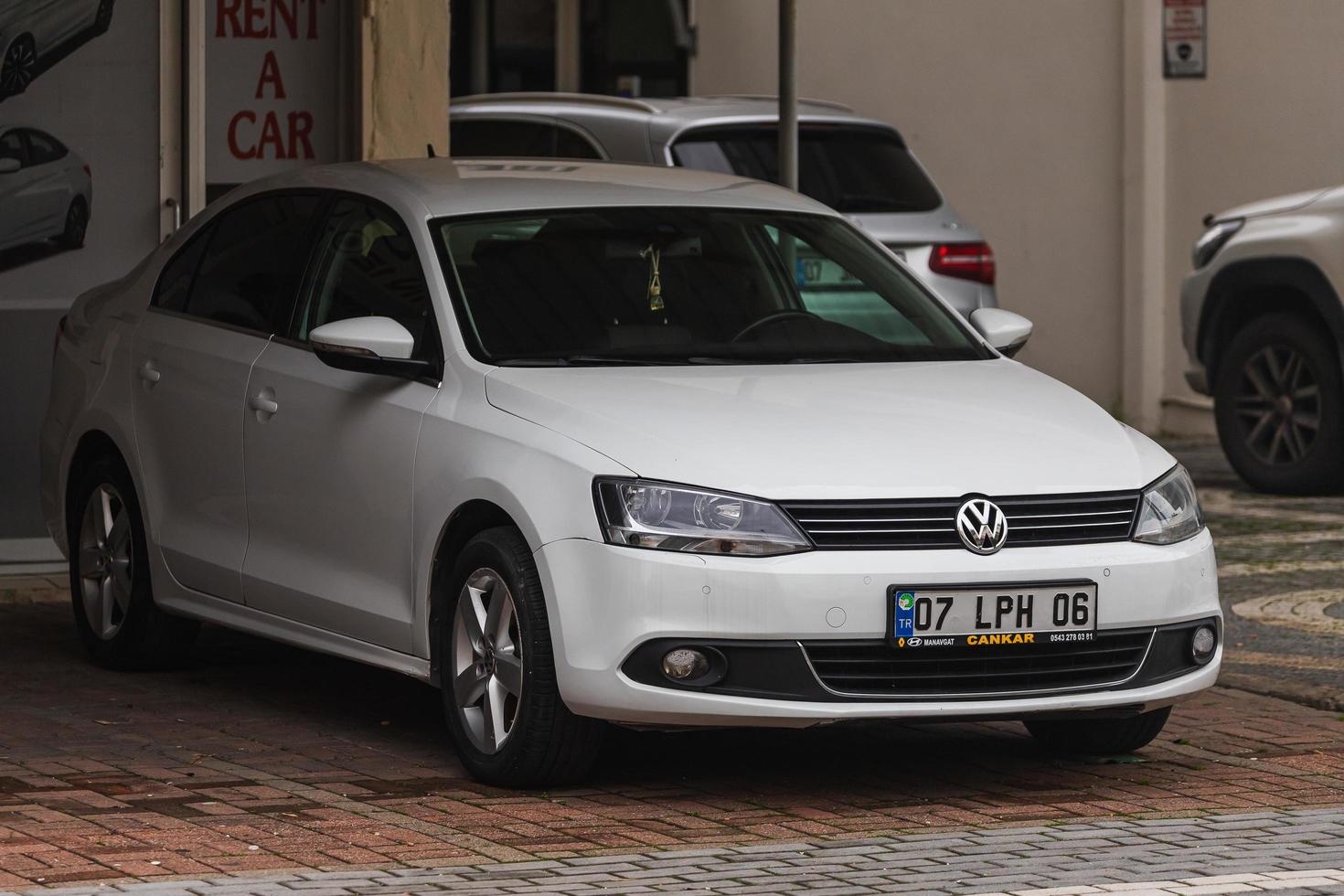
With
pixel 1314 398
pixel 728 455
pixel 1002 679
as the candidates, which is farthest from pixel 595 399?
pixel 1314 398

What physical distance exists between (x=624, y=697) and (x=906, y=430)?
3.23ft

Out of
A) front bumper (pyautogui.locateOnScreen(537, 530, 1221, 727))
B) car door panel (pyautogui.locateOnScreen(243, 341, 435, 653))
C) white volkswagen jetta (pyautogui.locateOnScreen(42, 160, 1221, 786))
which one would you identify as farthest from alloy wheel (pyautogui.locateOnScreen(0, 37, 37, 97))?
front bumper (pyautogui.locateOnScreen(537, 530, 1221, 727))

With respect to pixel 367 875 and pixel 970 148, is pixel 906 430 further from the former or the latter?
pixel 970 148

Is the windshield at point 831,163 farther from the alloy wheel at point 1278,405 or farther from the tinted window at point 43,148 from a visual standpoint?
the tinted window at point 43,148

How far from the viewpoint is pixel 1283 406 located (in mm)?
13852

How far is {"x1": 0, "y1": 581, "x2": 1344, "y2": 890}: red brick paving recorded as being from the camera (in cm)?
589

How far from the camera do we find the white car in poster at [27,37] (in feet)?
34.5

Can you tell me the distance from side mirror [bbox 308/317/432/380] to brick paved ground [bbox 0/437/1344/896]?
1045 millimetres

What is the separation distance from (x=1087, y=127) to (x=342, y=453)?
Result: 39.1 ft

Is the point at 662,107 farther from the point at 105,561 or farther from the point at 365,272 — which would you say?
the point at 365,272

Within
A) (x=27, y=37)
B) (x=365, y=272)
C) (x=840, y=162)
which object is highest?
(x=27, y=37)

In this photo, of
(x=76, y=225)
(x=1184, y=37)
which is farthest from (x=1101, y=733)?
(x=1184, y=37)

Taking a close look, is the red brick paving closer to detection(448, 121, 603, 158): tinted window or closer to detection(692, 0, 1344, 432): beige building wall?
detection(448, 121, 603, 158): tinted window

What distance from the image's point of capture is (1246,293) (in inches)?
557
